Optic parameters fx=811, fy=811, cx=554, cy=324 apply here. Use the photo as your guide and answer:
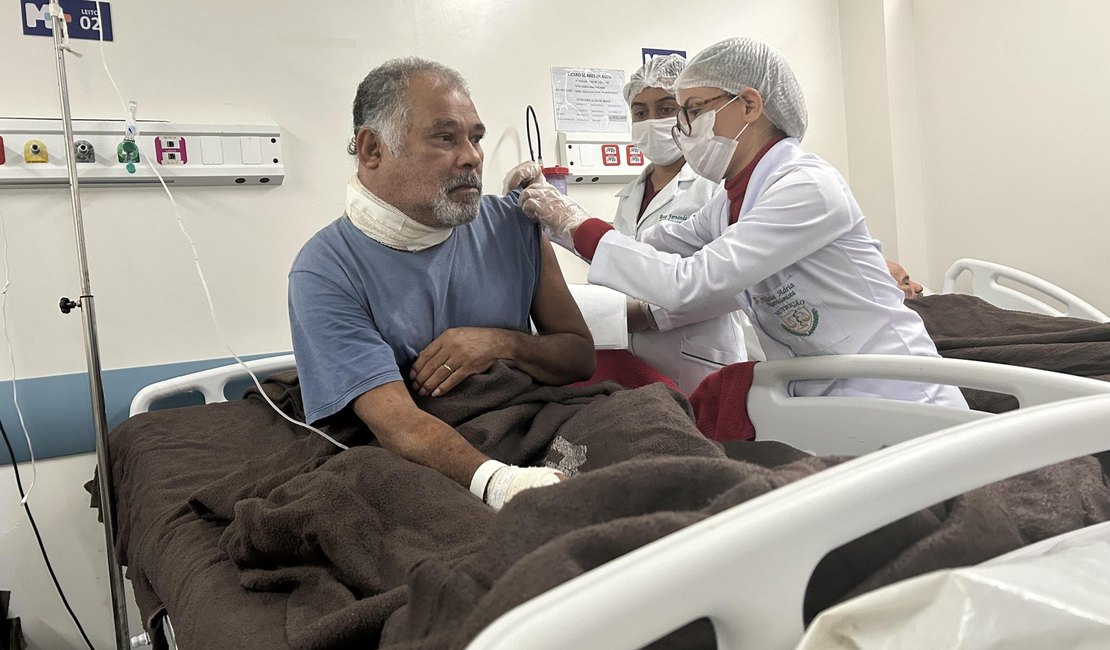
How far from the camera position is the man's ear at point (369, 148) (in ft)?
5.09

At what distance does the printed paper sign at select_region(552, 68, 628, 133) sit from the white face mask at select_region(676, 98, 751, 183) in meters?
1.03

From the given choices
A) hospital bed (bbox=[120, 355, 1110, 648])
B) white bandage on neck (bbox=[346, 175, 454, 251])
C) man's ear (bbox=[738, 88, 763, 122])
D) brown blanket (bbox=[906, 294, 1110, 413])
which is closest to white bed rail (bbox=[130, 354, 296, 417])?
white bandage on neck (bbox=[346, 175, 454, 251])

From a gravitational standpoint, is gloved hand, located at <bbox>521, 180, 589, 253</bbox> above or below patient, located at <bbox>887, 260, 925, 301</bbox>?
above

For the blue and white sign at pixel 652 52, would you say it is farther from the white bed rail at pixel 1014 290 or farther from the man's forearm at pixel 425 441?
the man's forearm at pixel 425 441

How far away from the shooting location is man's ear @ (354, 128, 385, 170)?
1.55 metres

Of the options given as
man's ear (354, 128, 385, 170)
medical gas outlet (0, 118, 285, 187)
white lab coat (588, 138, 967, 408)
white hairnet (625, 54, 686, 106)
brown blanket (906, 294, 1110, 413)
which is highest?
white hairnet (625, 54, 686, 106)

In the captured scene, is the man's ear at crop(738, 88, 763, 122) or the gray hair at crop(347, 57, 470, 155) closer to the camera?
the gray hair at crop(347, 57, 470, 155)

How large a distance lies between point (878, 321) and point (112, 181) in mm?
1909

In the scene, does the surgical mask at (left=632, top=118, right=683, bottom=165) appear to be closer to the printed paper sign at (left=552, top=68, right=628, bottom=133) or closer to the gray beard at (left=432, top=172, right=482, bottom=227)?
the printed paper sign at (left=552, top=68, right=628, bottom=133)

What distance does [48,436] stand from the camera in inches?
81.0

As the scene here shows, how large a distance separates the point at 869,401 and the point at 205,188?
1.79 m

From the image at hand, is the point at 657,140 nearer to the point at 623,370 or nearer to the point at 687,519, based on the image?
the point at 623,370

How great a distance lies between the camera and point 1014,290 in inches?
118

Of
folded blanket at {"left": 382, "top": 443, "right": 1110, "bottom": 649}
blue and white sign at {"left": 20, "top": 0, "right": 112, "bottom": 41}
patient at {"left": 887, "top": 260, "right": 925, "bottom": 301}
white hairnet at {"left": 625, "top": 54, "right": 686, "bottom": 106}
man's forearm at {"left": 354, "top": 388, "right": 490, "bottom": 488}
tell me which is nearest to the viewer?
folded blanket at {"left": 382, "top": 443, "right": 1110, "bottom": 649}
